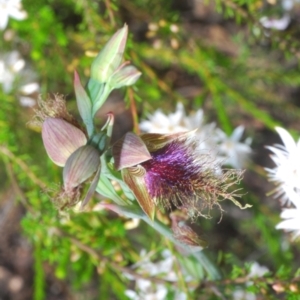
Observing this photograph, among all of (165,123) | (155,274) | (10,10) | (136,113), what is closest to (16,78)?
(10,10)

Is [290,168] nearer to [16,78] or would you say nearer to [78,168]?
[78,168]

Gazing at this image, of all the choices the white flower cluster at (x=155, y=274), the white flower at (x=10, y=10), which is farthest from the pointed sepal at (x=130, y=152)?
the white flower at (x=10, y=10)

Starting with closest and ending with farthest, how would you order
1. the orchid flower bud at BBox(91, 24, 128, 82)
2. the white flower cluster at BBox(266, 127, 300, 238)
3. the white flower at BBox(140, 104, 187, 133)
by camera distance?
the orchid flower bud at BBox(91, 24, 128, 82) < the white flower cluster at BBox(266, 127, 300, 238) < the white flower at BBox(140, 104, 187, 133)

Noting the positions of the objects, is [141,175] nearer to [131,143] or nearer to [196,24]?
[131,143]

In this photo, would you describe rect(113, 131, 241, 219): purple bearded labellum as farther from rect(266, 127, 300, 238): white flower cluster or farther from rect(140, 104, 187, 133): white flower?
rect(140, 104, 187, 133): white flower

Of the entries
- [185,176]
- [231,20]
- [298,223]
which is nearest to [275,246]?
[298,223]

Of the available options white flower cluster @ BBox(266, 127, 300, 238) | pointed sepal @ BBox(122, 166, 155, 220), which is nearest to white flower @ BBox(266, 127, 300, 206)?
white flower cluster @ BBox(266, 127, 300, 238)
